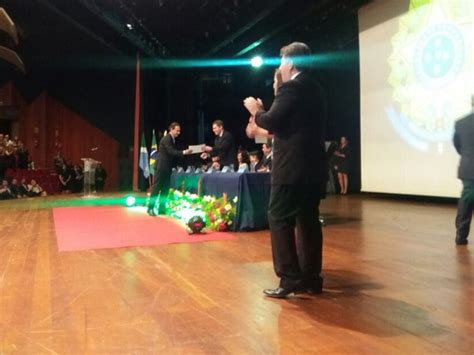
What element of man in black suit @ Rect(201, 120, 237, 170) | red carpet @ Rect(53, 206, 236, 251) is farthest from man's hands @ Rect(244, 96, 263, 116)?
man in black suit @ Rect(201, 120, 237, 170)

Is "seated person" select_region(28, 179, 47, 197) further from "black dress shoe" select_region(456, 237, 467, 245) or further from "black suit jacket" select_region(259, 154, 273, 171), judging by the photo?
"black dress shoe" select_region(456, 237, 467, 245)

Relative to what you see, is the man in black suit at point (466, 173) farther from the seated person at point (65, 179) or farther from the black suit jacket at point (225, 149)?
the seated person at point (65, 179)

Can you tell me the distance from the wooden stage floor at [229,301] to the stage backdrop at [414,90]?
3.05m

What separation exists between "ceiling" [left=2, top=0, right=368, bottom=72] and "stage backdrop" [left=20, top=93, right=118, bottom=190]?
106 inches

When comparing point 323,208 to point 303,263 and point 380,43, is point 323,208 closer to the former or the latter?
point 380,43

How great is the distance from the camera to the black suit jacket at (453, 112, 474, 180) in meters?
3.84

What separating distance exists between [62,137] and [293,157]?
13.3 meters

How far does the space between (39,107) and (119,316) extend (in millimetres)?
13271

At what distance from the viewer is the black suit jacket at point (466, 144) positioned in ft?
12.6

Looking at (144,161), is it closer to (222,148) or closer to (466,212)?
(222,148)

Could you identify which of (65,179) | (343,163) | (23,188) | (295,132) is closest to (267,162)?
(295,132)

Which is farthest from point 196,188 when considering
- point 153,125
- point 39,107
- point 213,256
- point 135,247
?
point 39,107

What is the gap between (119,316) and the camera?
84.7 inches

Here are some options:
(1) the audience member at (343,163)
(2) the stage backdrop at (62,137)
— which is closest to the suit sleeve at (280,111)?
(1) the audience member at (343,163)
